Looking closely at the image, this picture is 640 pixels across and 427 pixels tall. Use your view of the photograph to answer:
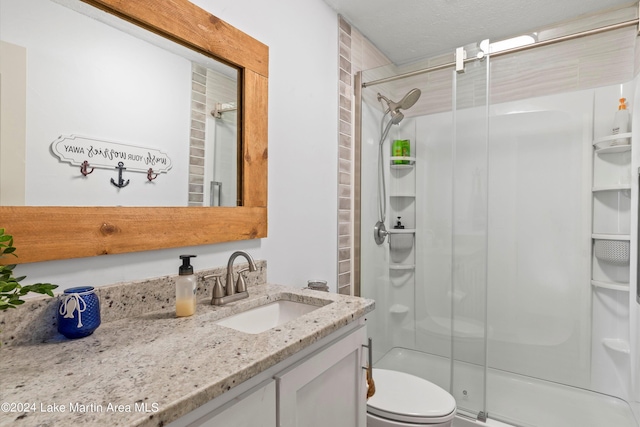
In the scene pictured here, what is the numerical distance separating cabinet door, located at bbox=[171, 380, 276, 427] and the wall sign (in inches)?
28.7

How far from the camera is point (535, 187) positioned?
208 centimetres

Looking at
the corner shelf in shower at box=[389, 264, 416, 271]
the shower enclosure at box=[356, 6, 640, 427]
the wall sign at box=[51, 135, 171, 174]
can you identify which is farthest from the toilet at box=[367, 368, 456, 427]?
the wall sign at box=[51, 135, 171, 174]

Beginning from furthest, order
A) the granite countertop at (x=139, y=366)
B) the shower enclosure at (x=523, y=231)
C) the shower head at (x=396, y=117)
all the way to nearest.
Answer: the shower head at (x=396, y=117) → the shower enclosure at (x=523, y=231) → the granite countertop at (x=139, y=366)

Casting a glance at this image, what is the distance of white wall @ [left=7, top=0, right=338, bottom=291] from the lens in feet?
4.68

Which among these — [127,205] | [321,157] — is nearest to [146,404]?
[127,205]

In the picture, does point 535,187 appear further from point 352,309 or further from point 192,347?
point 192,347

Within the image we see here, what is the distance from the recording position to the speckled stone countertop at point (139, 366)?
52cm

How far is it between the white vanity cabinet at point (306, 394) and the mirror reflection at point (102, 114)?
0.65 metres

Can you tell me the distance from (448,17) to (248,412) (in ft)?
7.56

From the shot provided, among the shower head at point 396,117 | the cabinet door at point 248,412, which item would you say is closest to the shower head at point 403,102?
the shower head at point 396,117

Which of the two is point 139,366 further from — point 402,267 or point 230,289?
point 402,267

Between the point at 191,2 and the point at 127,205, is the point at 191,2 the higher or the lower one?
the higher one

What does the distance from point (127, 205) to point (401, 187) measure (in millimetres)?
1725

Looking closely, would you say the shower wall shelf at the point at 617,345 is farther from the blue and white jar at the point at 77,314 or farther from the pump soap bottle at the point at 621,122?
the blue and white jar at the point at 77,314
